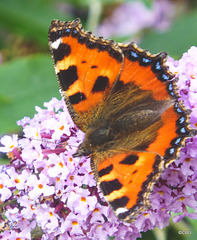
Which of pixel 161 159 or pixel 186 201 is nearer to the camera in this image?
pixel 161 159

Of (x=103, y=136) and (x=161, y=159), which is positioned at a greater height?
(x=103, y=136)

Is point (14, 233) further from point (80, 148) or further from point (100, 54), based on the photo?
point (100, 54)

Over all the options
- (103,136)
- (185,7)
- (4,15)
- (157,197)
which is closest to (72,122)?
(103,136)

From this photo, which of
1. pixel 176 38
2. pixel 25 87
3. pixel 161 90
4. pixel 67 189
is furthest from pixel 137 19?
pixel 67 189

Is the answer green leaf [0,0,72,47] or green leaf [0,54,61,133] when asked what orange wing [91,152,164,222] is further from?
green leaf [0,0,72,47]

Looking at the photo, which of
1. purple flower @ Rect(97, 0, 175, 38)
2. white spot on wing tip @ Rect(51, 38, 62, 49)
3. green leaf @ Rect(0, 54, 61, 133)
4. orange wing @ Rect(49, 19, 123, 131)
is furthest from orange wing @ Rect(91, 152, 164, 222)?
purple flower @ Rect(97, 0, 175, 38)

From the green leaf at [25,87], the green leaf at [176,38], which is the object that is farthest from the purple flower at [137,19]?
the green leaf at [25,87]
